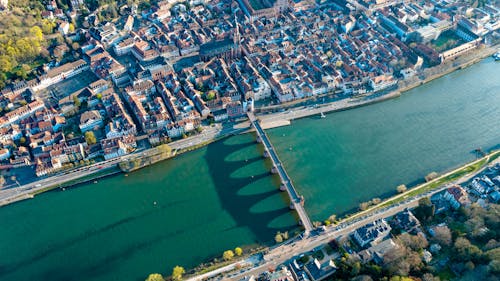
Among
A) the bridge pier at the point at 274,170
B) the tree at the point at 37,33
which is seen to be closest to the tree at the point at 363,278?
→ the bridge pier at the point at 274,170

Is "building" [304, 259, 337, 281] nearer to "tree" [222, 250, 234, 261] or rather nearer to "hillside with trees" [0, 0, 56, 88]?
"tree" [222, 250, 234, 261]

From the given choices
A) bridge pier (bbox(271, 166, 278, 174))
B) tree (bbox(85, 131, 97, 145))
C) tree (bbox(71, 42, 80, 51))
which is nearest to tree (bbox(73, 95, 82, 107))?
tree (bbox(85, 131, 97, 145))

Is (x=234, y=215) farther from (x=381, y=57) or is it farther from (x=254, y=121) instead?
(x=381, y=57)

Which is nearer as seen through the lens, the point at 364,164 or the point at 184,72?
the point at 364,164

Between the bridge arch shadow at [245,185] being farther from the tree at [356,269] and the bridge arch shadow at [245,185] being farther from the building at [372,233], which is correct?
the tree at [356,269]

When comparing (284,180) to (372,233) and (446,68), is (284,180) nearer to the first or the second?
(372,233)

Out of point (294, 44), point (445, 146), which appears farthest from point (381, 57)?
point (445, 146)

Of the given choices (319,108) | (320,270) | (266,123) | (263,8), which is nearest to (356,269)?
(320,270)
